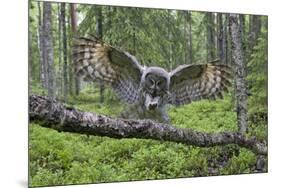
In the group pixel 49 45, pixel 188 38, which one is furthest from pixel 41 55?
pixel 188 38

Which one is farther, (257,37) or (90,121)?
(257,37)

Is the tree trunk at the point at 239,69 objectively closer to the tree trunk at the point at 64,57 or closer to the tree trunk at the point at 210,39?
the tree trunk at the point at 210,39

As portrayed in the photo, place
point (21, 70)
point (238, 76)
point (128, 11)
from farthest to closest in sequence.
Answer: point (238, 76) < point (128, 11) < point (21, 70)

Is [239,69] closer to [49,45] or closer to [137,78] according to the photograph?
[137,78]

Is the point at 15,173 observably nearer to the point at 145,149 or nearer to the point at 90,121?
the point at 90,121

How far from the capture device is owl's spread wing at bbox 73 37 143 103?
4770 mm

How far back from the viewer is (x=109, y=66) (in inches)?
193

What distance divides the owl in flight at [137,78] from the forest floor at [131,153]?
0.33ft

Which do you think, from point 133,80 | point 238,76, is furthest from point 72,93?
point 238,76

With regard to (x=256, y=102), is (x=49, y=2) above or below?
above

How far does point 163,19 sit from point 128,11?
344mm

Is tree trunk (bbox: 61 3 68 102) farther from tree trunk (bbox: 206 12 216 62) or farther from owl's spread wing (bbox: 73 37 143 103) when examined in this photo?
tree trunk (bbox: 206 12 216 62)

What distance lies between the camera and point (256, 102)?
5410 millimetres

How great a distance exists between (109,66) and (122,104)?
0.35 m
